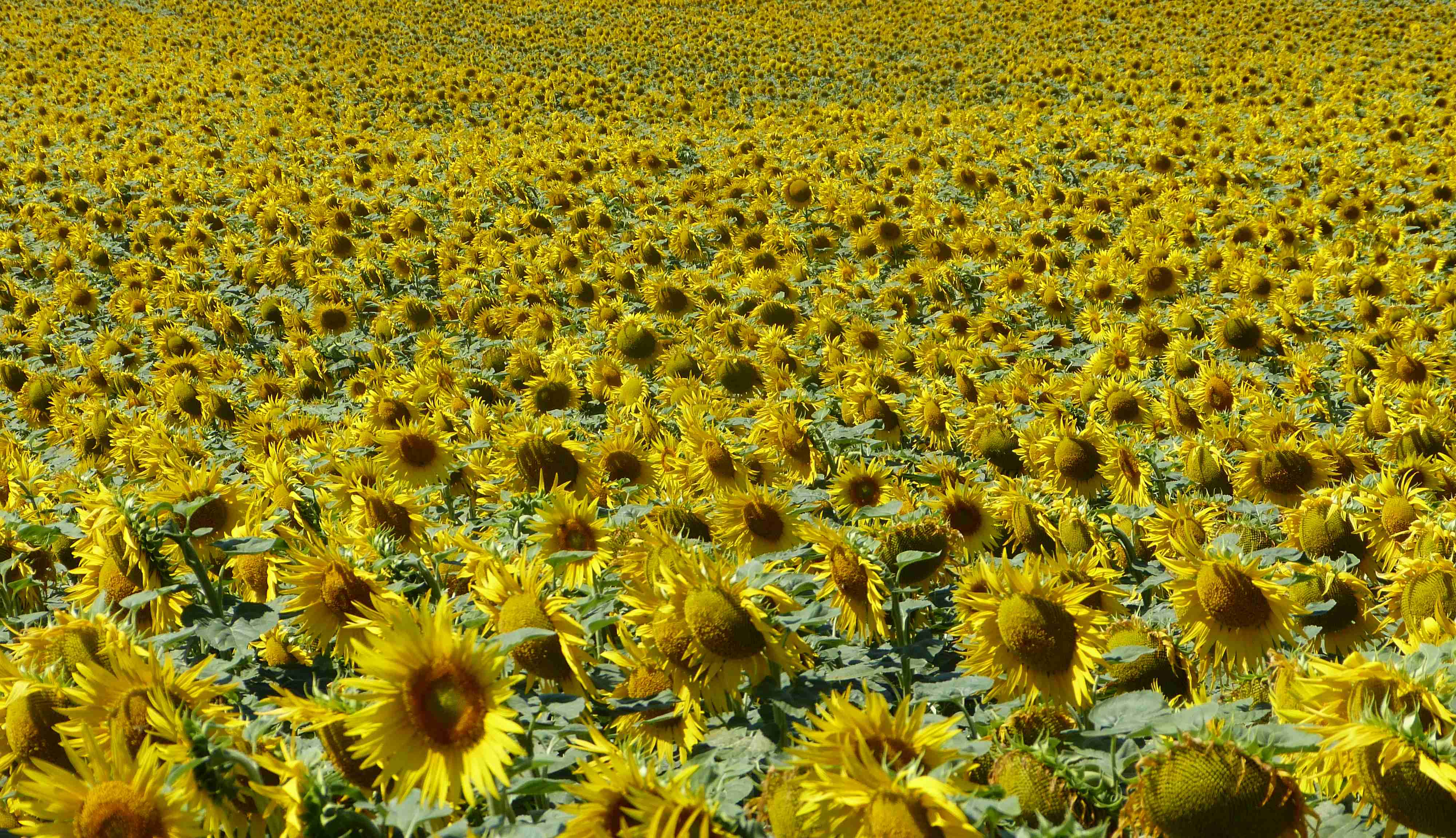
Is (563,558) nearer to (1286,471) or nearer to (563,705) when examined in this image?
(563,705)

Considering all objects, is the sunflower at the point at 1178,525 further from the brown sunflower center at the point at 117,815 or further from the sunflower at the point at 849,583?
the brown sunflower center at the point at 117,815

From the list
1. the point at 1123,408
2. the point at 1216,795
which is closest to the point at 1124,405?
the point at 1123,408

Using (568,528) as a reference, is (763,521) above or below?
below

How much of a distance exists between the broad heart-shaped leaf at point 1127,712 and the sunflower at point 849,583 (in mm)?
830

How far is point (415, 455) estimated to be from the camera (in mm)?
5086

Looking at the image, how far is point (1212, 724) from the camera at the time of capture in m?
1.95

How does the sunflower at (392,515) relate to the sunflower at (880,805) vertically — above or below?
below

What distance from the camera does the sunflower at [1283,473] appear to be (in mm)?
4977

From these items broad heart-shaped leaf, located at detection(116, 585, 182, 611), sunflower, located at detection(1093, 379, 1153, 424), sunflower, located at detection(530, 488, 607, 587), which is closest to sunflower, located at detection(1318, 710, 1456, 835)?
sunflower, located at detection(530, 488, 607, 587)

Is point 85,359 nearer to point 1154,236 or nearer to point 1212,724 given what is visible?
point 1212,724

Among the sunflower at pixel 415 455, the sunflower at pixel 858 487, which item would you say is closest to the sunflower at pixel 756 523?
the sunflower at pixel 858 487

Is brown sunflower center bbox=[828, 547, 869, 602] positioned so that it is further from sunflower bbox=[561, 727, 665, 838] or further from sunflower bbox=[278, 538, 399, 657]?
sunflower bbox=[278, 538, 399, 657]

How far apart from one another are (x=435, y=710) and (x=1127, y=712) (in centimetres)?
187

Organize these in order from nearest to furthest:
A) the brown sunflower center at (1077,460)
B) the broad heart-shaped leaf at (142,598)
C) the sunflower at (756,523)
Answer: the broad heart-shaped leaf at (142,598)
the sunflower at (756,523)
the brown sunflower center at (1077,460)
